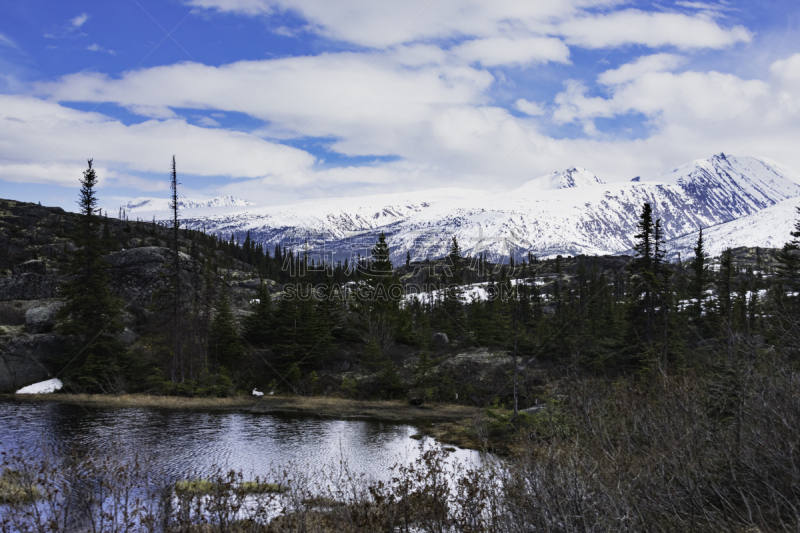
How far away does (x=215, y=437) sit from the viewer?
31.5m

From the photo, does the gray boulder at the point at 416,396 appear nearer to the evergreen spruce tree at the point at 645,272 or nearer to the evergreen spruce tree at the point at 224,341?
the evergreen spruce tree at the point at 224,341

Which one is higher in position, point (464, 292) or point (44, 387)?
point (464, 292)

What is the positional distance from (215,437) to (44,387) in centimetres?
2293

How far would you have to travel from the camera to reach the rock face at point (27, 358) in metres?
44.0

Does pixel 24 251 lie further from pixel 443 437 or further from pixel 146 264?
pixel 443 437

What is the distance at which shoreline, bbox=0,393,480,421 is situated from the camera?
41.8 meters

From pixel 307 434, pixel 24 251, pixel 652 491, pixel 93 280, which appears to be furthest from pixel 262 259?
pixel 652 491

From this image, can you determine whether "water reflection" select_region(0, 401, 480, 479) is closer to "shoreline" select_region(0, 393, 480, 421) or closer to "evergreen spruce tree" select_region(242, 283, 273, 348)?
"shoreline" select_region(0, 393, 480, 421)

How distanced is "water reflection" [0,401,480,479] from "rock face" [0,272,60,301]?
77.6ft

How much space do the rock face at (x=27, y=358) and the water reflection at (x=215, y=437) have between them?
285 inches

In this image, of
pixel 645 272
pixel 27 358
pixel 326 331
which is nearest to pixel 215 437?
pixel 27 358

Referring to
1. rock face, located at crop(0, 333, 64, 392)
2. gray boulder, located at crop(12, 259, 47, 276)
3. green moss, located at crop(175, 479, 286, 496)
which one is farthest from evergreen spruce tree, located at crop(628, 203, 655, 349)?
gray boulder, located at crop(12, 259, 47, 276)

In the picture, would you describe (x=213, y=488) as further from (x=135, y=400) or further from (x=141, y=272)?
(x=141, y=272)

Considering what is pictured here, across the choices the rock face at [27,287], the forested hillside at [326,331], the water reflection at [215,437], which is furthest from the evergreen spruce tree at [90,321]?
the rock face at [27,287]
